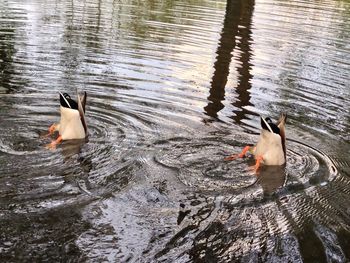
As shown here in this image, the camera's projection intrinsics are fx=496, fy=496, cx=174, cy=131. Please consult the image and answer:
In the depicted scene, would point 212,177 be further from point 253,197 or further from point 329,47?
point 329,47

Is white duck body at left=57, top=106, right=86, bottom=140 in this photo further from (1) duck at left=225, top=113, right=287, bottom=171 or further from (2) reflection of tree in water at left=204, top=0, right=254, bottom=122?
(2) reflection of tree in water at left=204, top=0, right=254, bottom=122

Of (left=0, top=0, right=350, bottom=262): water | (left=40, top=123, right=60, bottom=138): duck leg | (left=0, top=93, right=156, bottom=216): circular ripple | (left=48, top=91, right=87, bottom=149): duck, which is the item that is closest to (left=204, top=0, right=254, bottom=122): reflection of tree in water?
(left=0, top=0, right=350, bottom=262): water

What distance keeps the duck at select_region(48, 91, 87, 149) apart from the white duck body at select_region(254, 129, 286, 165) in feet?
7.91

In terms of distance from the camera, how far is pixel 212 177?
19.9 feet

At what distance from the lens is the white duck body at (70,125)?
662 cm

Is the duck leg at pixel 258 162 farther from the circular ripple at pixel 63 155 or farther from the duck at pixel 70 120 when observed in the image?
the duck at pixel 70 120

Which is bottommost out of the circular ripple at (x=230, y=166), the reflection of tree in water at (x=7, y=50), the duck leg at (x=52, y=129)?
the circular ripple at (x=230, y=166)

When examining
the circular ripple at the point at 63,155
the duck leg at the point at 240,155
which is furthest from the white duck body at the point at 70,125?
the duck leg at the point at 240,155

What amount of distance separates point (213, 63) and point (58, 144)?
20.8ft

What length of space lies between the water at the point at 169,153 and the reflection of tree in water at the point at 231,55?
0.20 ft

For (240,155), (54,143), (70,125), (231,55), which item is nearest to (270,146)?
(240,155)

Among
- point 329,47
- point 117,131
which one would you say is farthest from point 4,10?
point 117,131

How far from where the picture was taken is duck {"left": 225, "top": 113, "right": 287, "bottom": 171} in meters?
6.40

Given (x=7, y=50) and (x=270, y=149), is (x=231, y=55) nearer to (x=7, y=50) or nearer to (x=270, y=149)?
(x=7, y=50)
